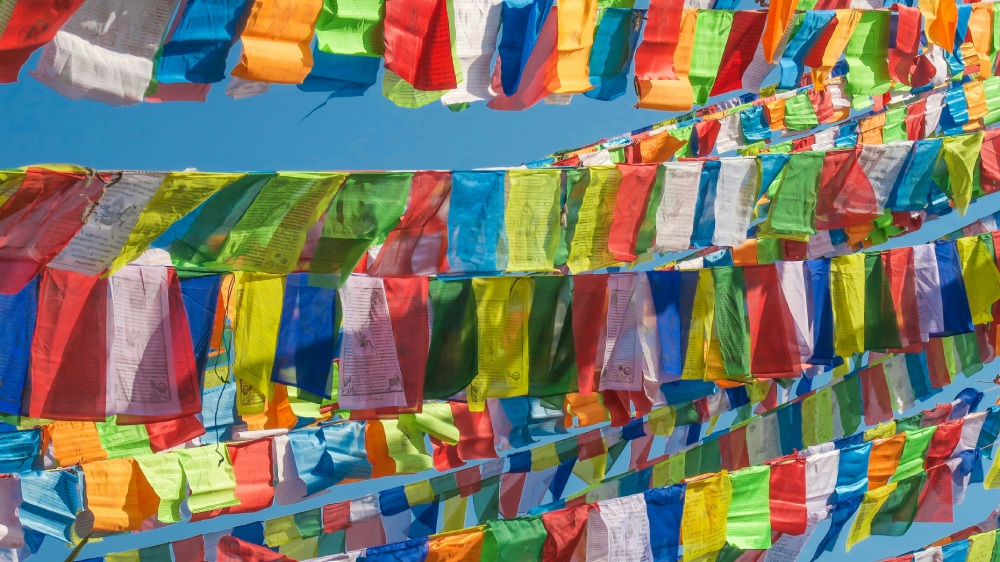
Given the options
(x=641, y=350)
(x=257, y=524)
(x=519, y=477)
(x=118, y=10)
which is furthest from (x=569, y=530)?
(x=118, y=10)

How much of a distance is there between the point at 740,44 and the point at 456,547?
355 cm

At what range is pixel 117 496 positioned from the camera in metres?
7.49

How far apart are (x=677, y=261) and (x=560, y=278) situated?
101 inches

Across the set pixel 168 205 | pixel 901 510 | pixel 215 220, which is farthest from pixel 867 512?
pixel 168 205

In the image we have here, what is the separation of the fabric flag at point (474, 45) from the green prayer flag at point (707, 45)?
1.39 m

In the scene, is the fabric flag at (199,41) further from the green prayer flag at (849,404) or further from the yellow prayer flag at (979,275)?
the green prayer flag at (849,404)

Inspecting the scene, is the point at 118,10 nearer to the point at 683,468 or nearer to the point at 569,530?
the point at 569,530

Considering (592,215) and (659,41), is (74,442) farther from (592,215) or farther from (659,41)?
(659,41)

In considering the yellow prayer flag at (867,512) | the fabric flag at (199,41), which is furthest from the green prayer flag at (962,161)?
the fabric flag at (199,41)

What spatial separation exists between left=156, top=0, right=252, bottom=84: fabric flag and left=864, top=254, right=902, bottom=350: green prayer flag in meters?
4.87

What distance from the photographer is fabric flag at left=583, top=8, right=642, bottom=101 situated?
6.00 meters

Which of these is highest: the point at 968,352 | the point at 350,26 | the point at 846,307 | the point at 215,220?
the point at 350,26

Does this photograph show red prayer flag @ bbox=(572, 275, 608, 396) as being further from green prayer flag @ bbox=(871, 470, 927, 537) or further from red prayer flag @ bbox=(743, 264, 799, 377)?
green prayer flag @ bbox=(871, 470, 927, 537)

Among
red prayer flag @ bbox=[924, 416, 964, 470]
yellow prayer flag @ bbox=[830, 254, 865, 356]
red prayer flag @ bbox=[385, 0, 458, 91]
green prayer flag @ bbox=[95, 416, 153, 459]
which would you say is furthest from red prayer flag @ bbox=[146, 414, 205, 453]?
red prayer flag @ bbox=[924, 416, 964, 470]
